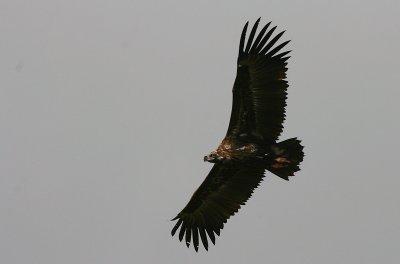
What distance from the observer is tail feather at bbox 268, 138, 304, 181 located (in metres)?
20.4

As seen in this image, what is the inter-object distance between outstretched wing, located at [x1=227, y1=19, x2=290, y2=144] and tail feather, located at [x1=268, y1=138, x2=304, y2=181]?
0.40 meters

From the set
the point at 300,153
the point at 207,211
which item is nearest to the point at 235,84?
the point at 300,153

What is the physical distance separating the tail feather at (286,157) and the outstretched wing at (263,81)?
398 millimetres

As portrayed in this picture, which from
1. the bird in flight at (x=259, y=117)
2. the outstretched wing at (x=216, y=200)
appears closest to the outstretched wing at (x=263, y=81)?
the bird in flight at (x=259, y=117)

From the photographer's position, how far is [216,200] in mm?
22453

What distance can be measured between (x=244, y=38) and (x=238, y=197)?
4.16 meters

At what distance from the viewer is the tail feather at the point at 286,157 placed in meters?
20.4

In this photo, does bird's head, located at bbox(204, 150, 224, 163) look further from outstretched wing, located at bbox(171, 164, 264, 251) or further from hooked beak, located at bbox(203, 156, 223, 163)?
outstretched wing, located at bbox(171, 164, 264, 251)

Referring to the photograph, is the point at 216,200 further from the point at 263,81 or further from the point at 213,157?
the point at 263,81

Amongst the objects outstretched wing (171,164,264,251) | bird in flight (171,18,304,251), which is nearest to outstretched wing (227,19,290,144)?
bird in flight (171,18,304,251)

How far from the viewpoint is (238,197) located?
22.4 meters

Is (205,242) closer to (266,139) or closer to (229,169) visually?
(229,169)

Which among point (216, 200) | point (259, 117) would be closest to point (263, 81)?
point (259, 117)

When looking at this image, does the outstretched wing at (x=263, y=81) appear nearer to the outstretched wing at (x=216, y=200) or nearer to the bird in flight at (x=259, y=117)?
the bird in flight at (x=259, y=117)
